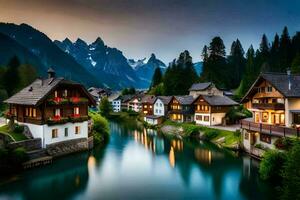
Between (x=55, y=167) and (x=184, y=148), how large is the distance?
21.5 metres

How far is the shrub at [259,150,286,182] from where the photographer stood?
2539 cm

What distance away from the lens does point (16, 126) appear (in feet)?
117

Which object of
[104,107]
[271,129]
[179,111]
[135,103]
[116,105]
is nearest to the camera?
[271,129]

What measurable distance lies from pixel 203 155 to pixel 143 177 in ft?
43.9

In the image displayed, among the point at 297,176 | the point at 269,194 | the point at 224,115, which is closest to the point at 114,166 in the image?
the point at 269,194

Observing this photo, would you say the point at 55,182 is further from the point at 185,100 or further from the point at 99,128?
the point at 185,100

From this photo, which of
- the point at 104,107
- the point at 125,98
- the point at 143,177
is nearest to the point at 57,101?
the point at 143,177

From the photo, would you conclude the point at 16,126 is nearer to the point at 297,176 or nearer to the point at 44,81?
the point at 44,81

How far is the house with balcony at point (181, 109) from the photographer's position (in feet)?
219

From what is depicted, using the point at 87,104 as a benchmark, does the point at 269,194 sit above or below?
below

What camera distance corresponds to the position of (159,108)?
79000mm

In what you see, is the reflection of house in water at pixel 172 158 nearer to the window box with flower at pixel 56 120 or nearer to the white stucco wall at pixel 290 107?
the white stucco wall at pixel 290 107

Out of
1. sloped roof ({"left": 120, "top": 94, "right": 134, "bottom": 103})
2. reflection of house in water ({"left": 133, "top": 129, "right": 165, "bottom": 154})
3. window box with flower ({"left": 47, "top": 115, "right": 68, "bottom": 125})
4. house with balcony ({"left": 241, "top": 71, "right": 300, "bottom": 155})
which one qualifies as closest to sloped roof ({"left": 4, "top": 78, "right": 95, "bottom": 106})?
window box with flower ({"left": 47, "top": 115, "right": 68, "bottom": 125})

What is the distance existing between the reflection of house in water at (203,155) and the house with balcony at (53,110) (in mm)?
16854
